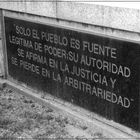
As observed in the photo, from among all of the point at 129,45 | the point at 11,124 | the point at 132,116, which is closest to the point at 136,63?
the point at 129,45

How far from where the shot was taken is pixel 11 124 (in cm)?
541

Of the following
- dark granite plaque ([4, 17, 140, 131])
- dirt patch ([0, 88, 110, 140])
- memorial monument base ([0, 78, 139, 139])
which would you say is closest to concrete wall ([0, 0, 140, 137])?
dark granite plaque ([4, 17, 140, 131])

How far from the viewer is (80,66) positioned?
527cm

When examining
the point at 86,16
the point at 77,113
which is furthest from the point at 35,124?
the point at 86,16

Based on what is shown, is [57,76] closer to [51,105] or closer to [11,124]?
[51,105]

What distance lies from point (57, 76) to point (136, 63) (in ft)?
5.00

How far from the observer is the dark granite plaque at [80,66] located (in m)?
4.63

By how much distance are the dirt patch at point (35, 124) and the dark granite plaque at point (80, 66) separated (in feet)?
0.85

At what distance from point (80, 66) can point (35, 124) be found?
883 mm

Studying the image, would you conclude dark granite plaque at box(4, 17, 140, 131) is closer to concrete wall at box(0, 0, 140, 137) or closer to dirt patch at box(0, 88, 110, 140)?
concrete wall at box(0, 0, 140, 137)

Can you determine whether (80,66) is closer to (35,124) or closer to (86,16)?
(86,16)

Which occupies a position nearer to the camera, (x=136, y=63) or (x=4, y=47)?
(x=136, y=63)

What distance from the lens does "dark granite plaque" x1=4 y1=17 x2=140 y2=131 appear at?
4629mm

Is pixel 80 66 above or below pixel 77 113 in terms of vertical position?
above
